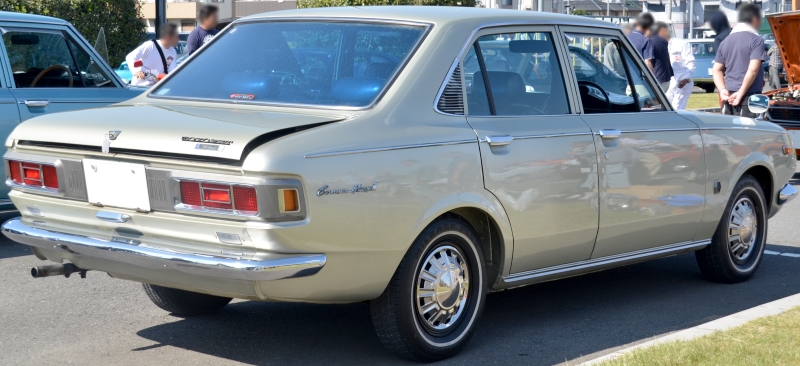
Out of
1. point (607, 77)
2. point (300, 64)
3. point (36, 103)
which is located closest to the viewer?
point (300, 64)

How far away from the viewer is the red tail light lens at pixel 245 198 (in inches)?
157

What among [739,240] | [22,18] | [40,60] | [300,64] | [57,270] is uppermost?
[22,18]

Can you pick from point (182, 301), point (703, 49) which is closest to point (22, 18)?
point (182, 301)

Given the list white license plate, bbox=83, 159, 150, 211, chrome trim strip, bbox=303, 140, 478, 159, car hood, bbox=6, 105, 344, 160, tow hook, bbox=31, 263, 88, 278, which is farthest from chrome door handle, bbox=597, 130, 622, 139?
tow hook, bbox=31, 263, 88, 278

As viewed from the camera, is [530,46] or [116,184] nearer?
[116,184]

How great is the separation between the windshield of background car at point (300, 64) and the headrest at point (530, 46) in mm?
664

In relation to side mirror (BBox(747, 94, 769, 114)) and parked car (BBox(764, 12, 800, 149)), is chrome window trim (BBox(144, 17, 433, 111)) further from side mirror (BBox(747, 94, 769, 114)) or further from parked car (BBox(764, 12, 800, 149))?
parked car (BBox(764, 12, 800, 149))

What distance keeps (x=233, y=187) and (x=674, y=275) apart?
13.2 ft

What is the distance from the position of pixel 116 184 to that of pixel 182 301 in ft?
4.20

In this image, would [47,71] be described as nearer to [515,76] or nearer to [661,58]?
[515,76]

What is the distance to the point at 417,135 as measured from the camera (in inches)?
177

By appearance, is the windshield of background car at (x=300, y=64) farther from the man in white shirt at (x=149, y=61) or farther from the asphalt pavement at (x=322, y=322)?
the man in white shirt at (x=149, y=61)

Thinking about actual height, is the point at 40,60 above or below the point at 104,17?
above

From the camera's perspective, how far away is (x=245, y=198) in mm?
4004
